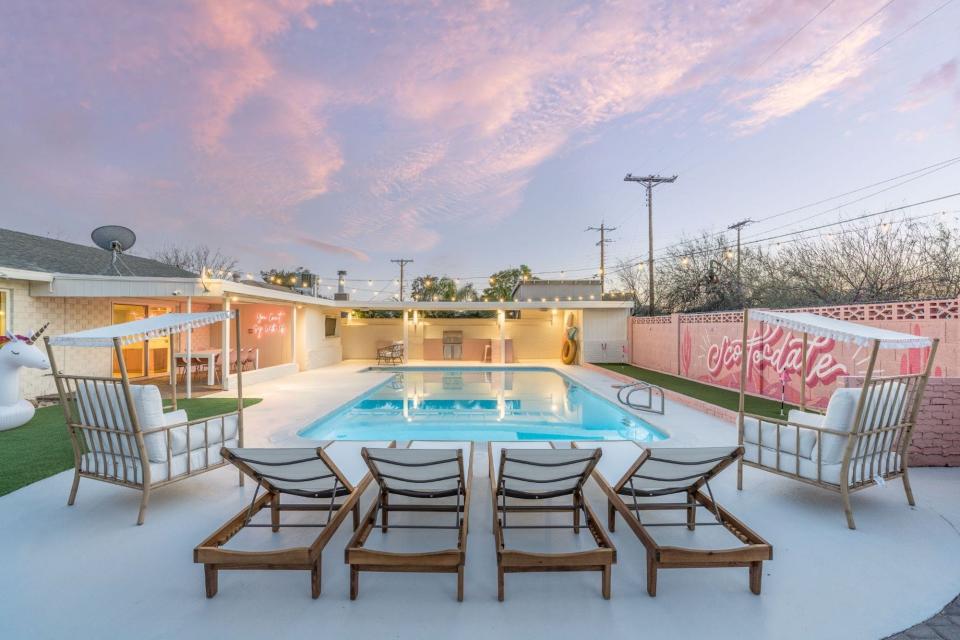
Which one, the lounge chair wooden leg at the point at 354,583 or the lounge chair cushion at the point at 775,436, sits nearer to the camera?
the lounge chair wooden leg at the point at 354,583

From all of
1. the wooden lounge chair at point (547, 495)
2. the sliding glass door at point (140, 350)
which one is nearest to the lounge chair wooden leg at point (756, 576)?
the wooden lounge chair at point (547, 495)

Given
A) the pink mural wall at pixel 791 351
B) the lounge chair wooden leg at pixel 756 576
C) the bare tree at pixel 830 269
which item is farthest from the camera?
the bare tree at pixel 830 269

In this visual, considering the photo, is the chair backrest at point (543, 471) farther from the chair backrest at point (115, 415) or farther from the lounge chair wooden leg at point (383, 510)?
the chair backrest at point (115, 415)

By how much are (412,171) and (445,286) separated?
16063mm

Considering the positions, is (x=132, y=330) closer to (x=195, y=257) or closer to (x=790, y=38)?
(x=790, y=38)

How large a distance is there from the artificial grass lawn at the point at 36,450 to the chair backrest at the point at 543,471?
15.0ft

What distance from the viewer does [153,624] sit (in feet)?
6.83

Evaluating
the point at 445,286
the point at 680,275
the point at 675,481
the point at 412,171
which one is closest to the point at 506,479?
the point at 675,481

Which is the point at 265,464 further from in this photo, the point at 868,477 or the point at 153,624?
the point at 868,477

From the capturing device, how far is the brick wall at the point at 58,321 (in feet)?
26.8

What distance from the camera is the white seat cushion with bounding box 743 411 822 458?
3455 mm

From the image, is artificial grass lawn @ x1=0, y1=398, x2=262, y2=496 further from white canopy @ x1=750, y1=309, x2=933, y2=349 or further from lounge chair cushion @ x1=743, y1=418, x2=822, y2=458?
white canopy @ x1=750, y1=309, x2=933, y2=349

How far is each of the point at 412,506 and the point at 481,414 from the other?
5762 mm

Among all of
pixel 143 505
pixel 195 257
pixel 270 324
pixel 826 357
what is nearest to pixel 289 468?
pixel 143 505
